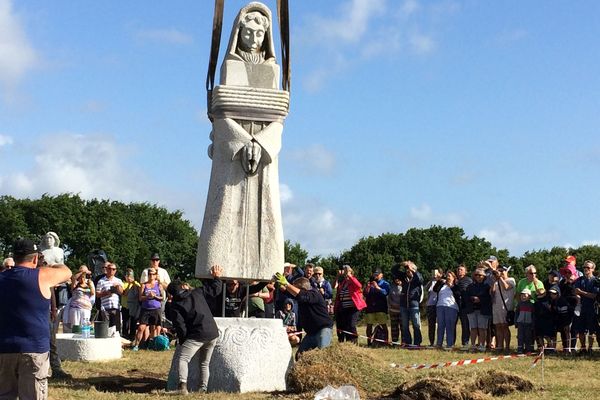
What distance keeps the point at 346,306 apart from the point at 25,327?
1060 cm

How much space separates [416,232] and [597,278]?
116ft

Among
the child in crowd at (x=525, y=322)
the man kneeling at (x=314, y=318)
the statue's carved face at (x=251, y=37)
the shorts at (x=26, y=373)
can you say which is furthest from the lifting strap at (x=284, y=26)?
the child in crowd at (x=525, y=322)

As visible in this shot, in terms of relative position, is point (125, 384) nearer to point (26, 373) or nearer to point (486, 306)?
point (26, 373)

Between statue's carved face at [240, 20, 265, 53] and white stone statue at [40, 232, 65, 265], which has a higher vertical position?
statue's carved face at [240, 20, 265, 53]

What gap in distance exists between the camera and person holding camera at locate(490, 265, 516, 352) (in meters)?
16.5

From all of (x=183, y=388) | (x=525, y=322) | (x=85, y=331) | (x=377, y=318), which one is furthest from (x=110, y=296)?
(x=525, y=322)

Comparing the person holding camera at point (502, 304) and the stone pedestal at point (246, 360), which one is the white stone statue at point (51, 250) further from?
the person holding camera at point (502, 304)

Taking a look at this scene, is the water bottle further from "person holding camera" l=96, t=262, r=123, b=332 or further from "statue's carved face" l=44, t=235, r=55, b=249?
"person holding camera" l=96, t=262, r=123, b=332

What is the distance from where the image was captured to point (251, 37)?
12234mm

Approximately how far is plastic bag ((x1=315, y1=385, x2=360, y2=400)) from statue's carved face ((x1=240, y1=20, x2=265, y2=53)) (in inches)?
199

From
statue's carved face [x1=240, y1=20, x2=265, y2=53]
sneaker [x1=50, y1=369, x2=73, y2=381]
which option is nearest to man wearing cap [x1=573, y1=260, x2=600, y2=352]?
statue's carved face [x1=240, y1=20, x2=265, y2=53]

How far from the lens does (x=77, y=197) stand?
50.6 m

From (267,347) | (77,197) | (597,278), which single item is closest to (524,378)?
(267,347)

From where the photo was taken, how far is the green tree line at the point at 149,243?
157 feet
